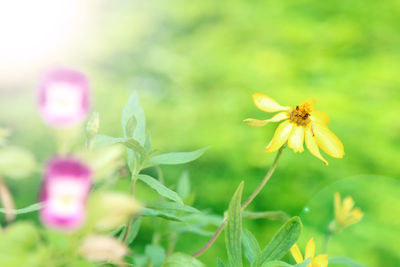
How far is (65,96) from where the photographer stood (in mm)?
243

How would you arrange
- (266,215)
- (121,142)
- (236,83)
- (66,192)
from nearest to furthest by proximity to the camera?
(66,192), (121,142), (266,215), (236,83)

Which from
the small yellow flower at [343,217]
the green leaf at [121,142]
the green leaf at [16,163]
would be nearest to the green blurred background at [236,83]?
the small yellow flower at [343,217]

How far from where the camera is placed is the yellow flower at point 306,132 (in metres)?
0.40

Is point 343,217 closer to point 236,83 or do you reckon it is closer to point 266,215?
point 266,215

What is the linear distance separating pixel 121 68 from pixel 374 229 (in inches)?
46.7

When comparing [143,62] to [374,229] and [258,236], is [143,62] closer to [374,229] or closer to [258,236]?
[258,236]

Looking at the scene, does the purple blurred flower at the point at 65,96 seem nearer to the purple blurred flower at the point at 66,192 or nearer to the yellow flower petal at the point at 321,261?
the purple blurred flower at the point at 66,192

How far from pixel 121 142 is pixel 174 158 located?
0.31 ft

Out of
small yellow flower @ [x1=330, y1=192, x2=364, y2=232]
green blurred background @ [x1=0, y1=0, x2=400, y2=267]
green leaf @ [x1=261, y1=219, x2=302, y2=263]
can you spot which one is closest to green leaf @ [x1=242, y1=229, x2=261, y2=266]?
green leaf @ [x1=261, y1=219, x2=302, y2=263]

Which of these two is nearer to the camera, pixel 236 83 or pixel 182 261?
pixel 182 261

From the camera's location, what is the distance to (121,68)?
1.99 metres

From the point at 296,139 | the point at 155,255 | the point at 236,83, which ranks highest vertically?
the point at 236,83

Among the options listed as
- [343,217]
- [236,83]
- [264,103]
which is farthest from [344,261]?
[236,83]

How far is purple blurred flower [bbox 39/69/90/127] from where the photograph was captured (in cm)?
24
